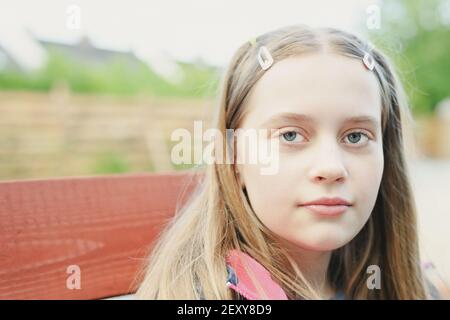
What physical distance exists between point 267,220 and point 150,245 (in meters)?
0.24

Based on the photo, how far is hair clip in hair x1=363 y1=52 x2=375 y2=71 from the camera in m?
0.77

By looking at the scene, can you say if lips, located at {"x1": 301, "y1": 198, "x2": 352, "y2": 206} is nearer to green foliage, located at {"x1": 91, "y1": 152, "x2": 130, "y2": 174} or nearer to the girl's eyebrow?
the girl's eyebrow

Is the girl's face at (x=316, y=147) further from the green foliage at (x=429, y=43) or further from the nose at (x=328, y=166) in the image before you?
the green foliage at (x=429, y=43)

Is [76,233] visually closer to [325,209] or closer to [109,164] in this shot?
[325,209]

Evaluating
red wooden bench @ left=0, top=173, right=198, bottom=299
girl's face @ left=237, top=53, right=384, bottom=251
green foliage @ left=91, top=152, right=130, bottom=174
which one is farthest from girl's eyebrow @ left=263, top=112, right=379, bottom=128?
green foliage @ left=91, top=152, right=130, bottom=174

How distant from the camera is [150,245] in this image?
89cm

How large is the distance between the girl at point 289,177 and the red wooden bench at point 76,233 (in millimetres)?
56

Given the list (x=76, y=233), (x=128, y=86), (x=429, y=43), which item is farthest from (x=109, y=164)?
(x=429, y=43)

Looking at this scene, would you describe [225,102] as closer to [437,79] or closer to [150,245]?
[150,245]

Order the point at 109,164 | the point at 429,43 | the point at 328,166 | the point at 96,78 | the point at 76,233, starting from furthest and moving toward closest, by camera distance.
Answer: the point at 429,43 → the point at 96,78 → the point at 109,164 → the point at 76,233 → the point at 328,166

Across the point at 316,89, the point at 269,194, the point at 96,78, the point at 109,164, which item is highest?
the point at 96,78

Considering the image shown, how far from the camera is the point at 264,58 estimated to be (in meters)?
0.77

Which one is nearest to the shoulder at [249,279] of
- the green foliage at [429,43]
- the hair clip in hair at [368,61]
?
the hair clip in hair at [368,61]

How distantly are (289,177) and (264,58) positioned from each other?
184 millimetres
